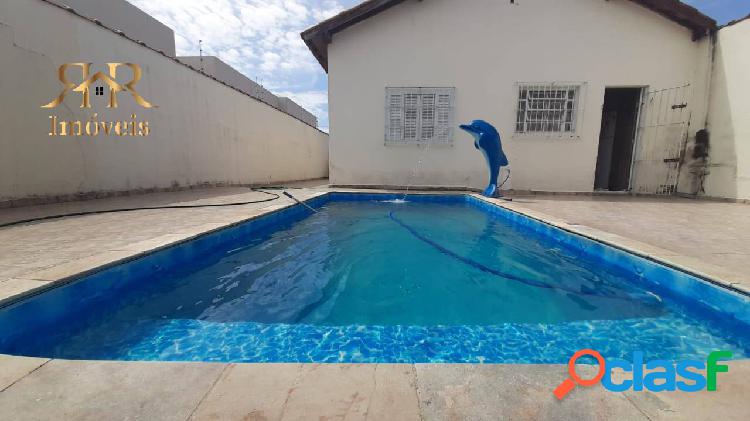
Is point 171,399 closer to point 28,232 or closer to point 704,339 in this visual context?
point 704,339

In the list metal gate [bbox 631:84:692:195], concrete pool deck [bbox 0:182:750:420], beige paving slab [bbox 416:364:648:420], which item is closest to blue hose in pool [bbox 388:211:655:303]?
concrete pool deck [bbox 0:182:750:420]

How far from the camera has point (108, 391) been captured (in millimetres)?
1147

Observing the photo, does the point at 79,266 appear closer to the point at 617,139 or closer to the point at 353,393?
the point at 353,393

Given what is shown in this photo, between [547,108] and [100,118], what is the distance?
10961mm

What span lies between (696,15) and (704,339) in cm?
1046

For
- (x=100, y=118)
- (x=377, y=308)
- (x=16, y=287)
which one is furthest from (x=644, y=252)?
(x=100, y=118)

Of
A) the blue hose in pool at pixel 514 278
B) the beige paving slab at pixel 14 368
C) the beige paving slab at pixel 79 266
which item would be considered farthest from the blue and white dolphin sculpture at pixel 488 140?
the beige paving slab at pixel 14 368

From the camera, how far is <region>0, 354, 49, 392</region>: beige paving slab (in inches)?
46.4

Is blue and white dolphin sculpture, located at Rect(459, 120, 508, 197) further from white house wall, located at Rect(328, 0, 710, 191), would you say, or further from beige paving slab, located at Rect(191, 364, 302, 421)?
beige paving slab, located at Rect(191, 364, 302, 421)

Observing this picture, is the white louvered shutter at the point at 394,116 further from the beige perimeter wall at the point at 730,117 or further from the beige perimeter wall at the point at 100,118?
the beige perimeter wall at the point at 730,117

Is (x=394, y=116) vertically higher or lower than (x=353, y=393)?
higher

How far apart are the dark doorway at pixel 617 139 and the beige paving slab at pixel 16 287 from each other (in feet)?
39.9

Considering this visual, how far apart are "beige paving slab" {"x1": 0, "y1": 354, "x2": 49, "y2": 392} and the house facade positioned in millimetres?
8247

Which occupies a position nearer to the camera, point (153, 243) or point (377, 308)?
point (377, 308)
